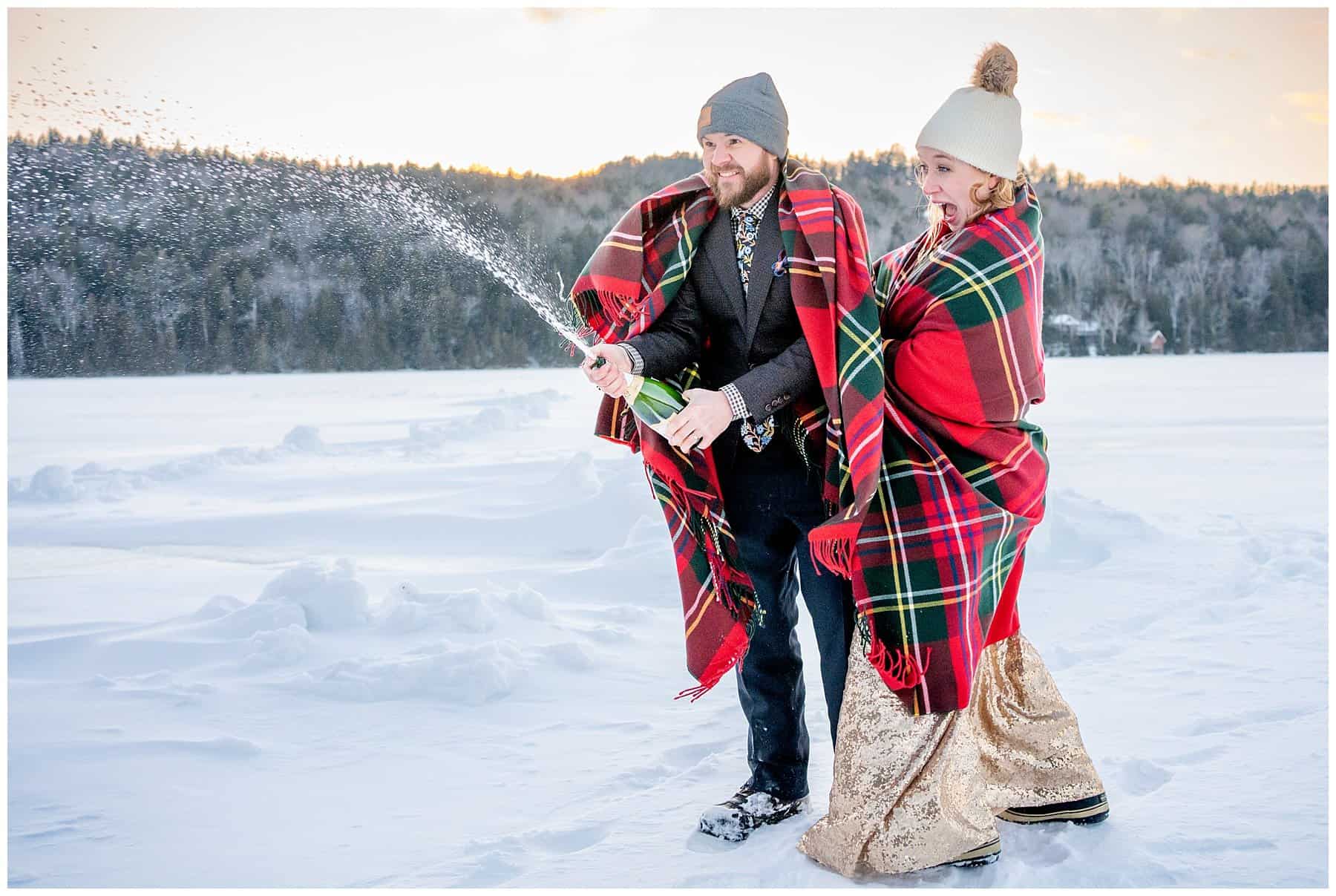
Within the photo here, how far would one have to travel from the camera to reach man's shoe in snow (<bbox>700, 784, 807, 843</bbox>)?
2.34 metres

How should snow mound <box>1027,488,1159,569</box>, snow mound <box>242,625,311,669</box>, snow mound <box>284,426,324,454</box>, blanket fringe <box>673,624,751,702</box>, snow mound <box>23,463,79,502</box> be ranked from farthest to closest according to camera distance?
snow mound <box>284,426,324,454</box> < snow mound <box>23,463,79,502</box> < snow mound <box>1027,488,1159,569</box> < snow mound <box>242,625,311,669</box> < blanket fringe <box>673,624,751,702</box>

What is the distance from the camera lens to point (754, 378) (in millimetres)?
2125

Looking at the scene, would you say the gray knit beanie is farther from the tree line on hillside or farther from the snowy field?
the tree line on hillside

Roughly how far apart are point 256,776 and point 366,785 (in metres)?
0.30

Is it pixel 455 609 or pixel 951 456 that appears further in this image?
pixel 455 609

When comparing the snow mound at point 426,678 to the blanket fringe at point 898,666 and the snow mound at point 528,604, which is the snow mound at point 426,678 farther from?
the blanket fringe at point 898,666

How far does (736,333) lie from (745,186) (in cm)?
30

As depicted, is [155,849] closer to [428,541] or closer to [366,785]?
[366,785]

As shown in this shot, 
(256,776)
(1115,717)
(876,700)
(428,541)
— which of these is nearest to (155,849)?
(256,776)

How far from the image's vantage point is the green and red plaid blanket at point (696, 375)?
2061mm

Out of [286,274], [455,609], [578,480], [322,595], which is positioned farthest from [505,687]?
[286,274]

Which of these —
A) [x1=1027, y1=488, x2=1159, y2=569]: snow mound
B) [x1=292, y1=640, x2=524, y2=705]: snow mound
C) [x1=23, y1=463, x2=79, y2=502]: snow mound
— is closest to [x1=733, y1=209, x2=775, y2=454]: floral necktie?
[x1=292, y1=640, x2=524, y2=705]: snow mound

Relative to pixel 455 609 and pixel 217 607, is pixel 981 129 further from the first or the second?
pixel 217 607

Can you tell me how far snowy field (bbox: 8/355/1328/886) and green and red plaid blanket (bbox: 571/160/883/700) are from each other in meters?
0.52
